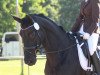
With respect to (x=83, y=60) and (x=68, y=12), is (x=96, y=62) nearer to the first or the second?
(x=83, y=60)

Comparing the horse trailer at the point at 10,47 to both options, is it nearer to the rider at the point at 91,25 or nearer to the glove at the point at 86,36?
the rider at the point at 91,25

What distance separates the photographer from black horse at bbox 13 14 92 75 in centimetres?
841

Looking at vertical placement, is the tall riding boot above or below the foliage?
below

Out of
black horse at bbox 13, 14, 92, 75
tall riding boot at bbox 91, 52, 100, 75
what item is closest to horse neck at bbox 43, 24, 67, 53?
black horse at bbox 13, 14, 92, 75

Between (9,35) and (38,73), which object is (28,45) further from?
(9,35)

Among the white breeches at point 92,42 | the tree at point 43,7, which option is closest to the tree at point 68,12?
the tree at point 43,7

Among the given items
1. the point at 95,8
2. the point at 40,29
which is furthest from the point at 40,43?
the point at 95,8

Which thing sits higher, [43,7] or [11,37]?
[43,7]

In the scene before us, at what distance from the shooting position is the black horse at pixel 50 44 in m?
8.41

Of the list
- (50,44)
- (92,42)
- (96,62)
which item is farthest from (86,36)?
(50,44)

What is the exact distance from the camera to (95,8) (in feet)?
29.8

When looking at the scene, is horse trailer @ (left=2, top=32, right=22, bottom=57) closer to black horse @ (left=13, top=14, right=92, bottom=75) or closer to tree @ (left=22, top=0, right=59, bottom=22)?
tree @ (left=22, top=0, right=59, bottom=22)

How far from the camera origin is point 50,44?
8914mm

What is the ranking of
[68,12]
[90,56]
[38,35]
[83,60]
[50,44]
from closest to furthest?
[38,35] → [50,44] → [83,60] → [90,56] → [68,12]
